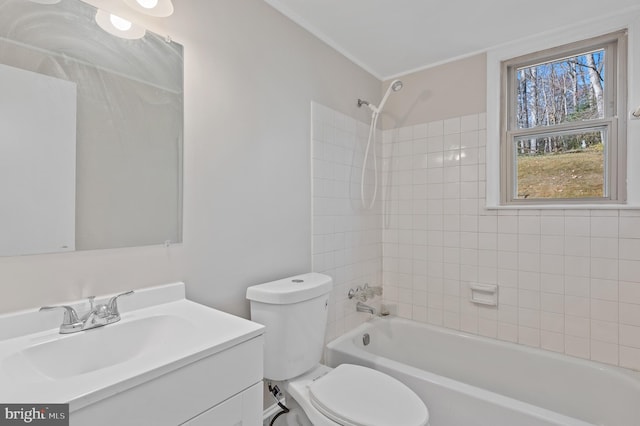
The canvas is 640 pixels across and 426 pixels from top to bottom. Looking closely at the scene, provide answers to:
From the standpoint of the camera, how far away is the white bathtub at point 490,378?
1432 mm

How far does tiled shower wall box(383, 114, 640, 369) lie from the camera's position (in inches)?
69.2

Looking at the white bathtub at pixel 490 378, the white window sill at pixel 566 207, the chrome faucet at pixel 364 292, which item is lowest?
the white bathtub at pixel 490 378

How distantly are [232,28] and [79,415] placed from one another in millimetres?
1519

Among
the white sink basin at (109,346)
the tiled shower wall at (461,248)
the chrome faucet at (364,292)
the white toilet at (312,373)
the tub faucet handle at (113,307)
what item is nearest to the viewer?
the white sink basin at (109,346)

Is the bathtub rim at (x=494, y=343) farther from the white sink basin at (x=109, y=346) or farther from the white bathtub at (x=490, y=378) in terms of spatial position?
the white sink basin at (x=109, y=346)

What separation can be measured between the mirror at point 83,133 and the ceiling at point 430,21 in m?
0.86

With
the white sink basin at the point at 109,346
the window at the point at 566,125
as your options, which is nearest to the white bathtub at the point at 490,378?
the window at the point at 566,125

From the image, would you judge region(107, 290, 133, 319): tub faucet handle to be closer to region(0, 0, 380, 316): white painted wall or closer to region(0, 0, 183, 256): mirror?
region(0, 0, 380, 316): white painted wall

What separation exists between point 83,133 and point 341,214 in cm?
147

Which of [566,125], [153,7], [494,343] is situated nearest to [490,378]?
[494,343]

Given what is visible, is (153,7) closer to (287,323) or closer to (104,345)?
(104,345)

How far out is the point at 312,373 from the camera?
1550mm

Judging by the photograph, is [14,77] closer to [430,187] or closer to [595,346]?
[430,187]

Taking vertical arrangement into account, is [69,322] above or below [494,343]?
above
